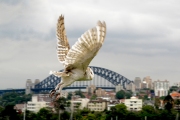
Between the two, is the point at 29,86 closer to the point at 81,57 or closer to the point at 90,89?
the point at 90,89

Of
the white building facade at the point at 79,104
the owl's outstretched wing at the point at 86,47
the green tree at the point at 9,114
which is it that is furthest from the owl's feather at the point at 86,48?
the white building facade at the point at 79,104

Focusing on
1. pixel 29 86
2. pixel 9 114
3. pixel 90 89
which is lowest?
pixel 9 114

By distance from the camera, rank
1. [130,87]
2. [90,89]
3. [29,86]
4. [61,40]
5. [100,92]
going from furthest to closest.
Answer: [130,87], [90,89], [29,86], [100,92], [61,40]

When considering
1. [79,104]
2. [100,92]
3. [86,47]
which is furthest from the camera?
[100,92]

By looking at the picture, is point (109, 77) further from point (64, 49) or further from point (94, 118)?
point (64, 49)

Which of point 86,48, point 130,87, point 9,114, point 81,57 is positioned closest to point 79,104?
point 9,114

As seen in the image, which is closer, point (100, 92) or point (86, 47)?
point (86, 47)

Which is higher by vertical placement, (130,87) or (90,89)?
(130,87)

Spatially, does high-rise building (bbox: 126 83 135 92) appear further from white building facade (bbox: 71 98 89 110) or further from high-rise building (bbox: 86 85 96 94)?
white building facade (bbox: 71 98 89 110)
